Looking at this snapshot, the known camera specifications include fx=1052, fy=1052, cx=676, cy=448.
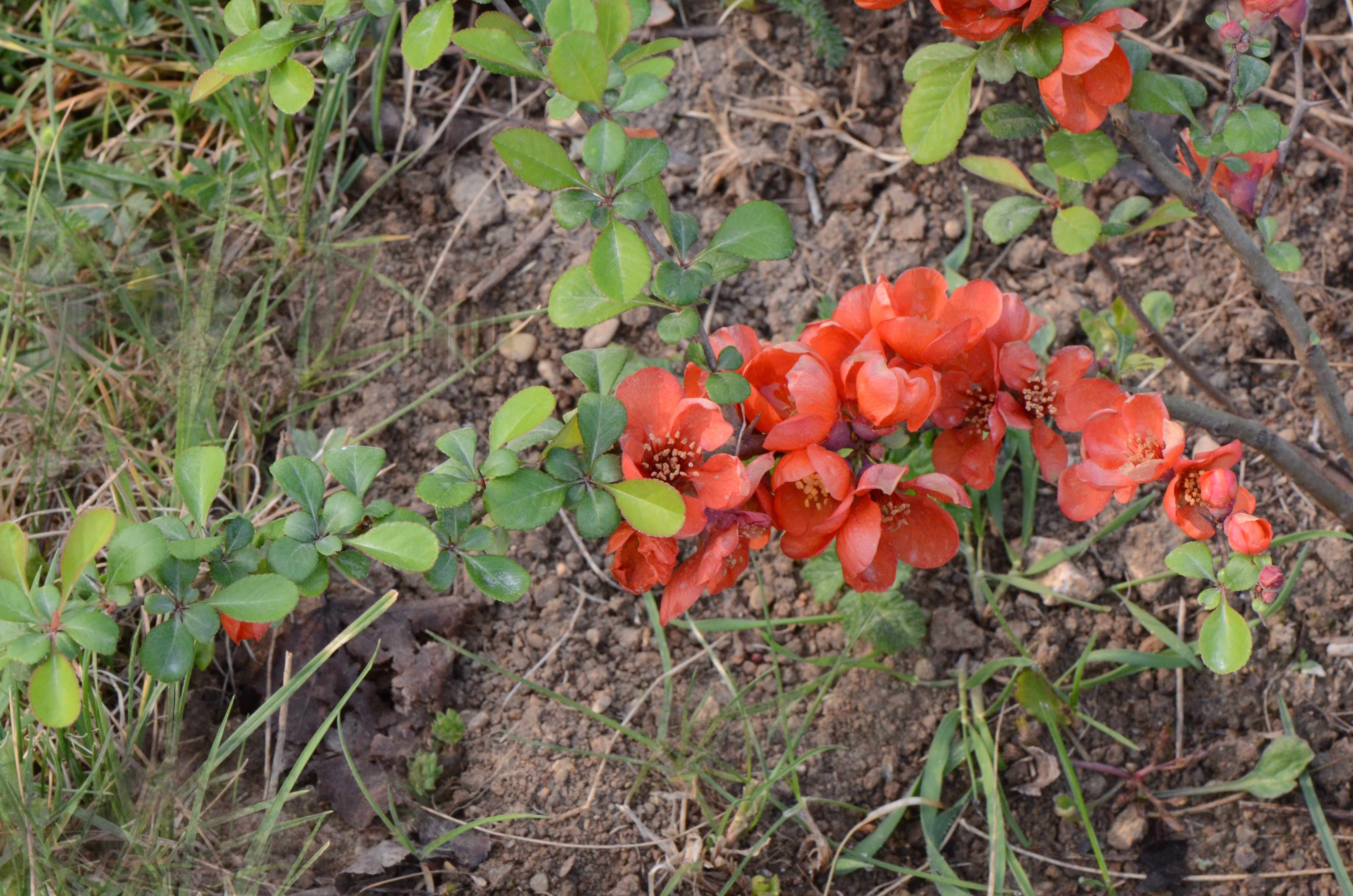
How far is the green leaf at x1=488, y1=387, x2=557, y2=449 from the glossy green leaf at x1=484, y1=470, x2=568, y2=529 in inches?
2.9

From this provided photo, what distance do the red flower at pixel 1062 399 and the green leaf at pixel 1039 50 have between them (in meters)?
0.37

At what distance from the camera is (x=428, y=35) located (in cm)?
127

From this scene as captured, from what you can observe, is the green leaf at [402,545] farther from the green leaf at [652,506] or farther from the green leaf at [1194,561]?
the green leaf at [1194,561]

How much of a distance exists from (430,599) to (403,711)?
0.81 ft

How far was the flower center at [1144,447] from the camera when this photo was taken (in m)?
1.47

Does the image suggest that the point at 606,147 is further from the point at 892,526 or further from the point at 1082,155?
the point at 1082,155

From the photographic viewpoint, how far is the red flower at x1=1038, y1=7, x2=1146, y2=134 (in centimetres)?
133

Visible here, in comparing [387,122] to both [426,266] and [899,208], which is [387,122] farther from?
[899,208]

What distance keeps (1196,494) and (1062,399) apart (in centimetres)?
23

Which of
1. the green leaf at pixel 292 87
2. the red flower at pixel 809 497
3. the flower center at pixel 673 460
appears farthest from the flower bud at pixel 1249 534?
the green leaf at pixel 292 87

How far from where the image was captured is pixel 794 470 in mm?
1312

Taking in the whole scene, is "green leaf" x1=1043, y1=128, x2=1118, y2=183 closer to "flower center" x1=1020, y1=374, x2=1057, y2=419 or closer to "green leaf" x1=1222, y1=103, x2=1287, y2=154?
"green leaf" x1=1222, y1=103, x2=1287, y2=154

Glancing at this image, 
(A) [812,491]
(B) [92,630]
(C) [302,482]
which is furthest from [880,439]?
(B) [92,630]

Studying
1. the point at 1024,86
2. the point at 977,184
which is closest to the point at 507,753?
the point at 1024,86
